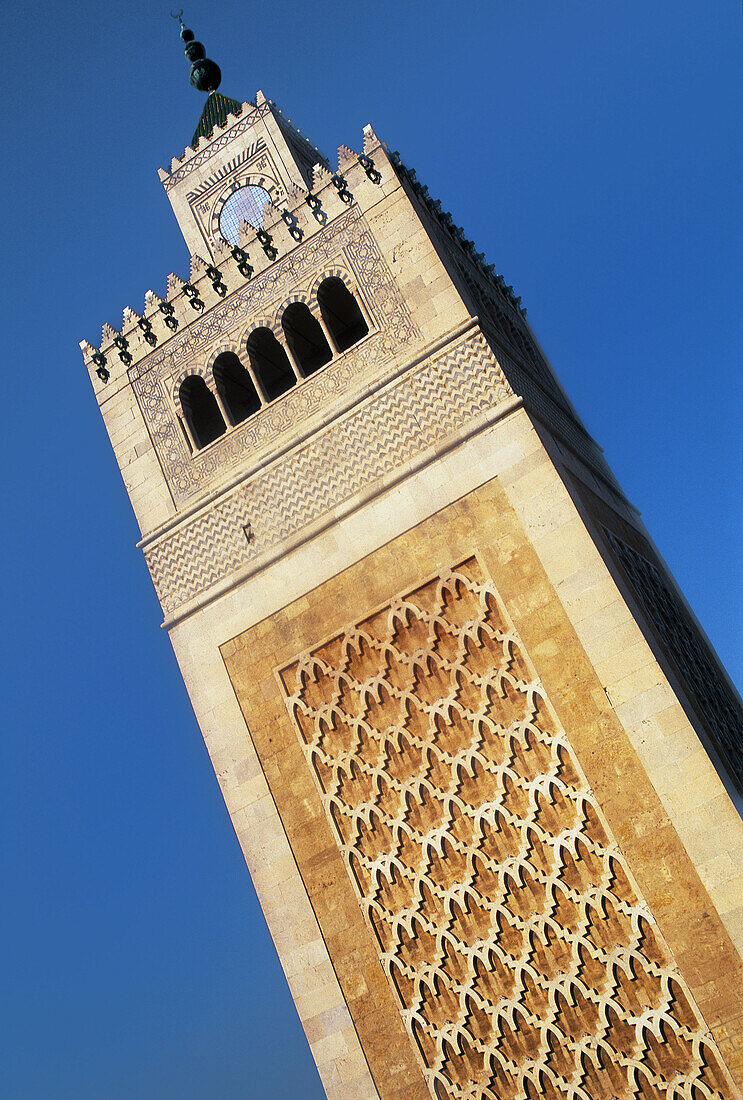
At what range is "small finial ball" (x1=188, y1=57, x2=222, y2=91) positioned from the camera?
465 inches

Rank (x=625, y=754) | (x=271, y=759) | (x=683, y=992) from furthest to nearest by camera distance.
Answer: (x=271, y=759)
(x=625, y=754)
(x=683, y=992)

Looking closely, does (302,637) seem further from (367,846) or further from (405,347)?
(405,347)

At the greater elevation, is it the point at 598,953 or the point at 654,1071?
the point at 598,953

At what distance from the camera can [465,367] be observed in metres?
7.20

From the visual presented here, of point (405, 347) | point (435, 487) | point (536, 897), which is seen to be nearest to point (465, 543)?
point (435, 487)

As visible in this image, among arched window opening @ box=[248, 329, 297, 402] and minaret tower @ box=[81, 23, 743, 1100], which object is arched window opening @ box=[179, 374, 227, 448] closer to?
minaret tower @ box=[81, 23, 743, 1100]

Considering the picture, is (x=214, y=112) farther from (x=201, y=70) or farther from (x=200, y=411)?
(x=200, y=411)

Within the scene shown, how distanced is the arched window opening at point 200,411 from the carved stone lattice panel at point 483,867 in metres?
2.31

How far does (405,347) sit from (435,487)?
41.8 inches

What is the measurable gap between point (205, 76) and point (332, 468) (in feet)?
21.0

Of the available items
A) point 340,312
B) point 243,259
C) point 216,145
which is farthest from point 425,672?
point 216,145

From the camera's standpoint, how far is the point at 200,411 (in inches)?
345

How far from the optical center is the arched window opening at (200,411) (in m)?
8.45

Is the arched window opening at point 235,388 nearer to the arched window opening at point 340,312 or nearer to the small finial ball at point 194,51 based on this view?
the arched window opening at point 340,312
